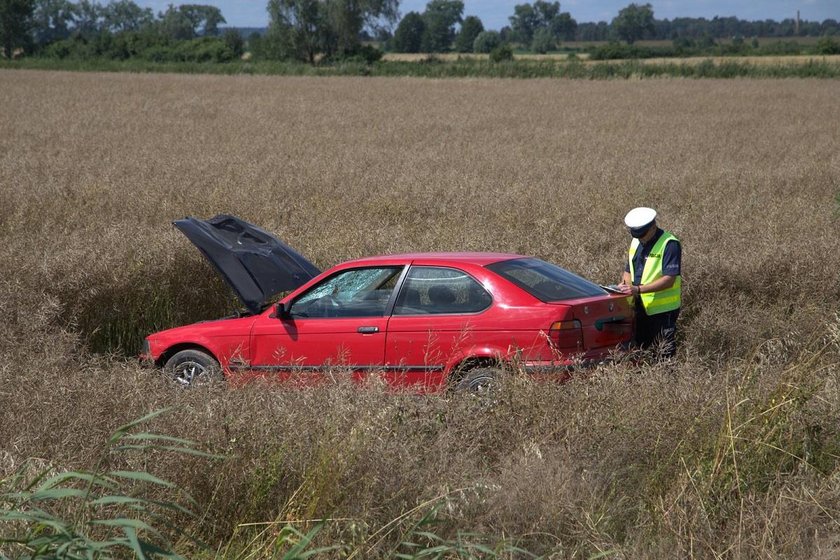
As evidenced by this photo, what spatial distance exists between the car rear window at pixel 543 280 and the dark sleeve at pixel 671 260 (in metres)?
0.66

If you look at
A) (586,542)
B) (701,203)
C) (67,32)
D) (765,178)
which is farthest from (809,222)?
(67,32)

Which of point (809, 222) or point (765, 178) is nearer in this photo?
point (809, 222)

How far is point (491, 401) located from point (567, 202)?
402 inches

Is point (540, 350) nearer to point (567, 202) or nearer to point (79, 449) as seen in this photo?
point (79, 449)

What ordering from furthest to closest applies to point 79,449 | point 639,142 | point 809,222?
point 639,142
point 809,222
point 79,449

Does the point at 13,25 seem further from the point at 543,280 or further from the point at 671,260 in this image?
the point at 543,280

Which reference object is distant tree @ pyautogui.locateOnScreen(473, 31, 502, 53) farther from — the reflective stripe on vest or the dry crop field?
the reflective stripe on vest

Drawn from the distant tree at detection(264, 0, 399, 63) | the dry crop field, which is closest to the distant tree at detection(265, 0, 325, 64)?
the distant tree at detection(264, 0, 399, 63)

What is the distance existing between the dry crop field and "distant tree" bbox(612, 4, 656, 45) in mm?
159722

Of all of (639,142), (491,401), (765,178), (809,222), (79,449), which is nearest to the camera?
(79,449)

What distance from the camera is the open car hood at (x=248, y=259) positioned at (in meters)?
8.80

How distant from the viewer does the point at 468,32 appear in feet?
531

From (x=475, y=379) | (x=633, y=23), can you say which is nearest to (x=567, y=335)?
(x=475, y=379)

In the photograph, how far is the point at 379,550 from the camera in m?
4.57
